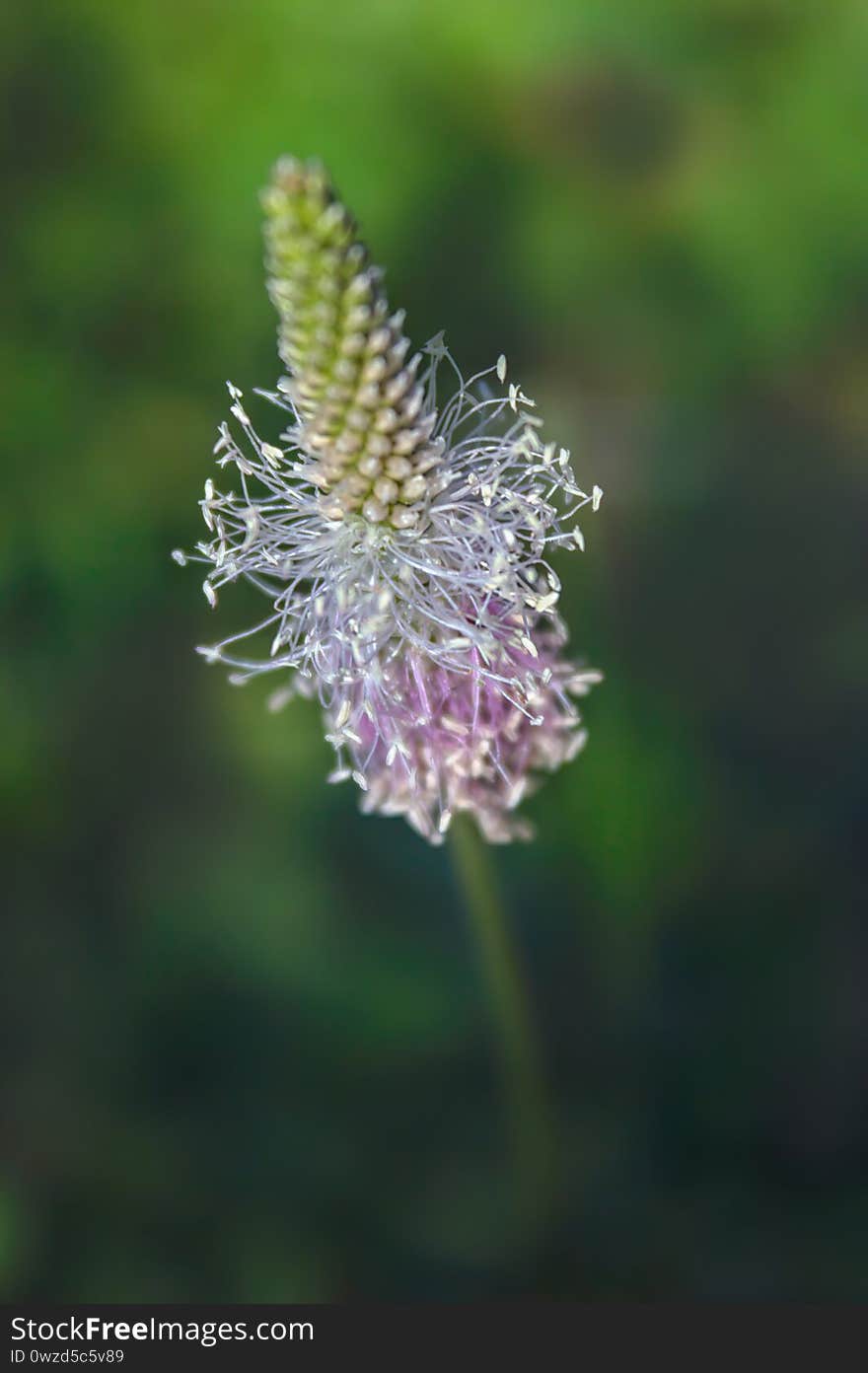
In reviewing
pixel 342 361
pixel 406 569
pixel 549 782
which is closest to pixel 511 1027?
pixel 549 782

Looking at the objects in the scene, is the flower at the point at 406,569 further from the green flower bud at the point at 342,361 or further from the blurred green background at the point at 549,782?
the blurred green background at the point at 549,782

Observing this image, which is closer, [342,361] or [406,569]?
[342,361]

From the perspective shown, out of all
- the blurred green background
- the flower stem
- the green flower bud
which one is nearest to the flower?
the green flower bud

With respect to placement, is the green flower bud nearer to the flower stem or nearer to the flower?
the flower

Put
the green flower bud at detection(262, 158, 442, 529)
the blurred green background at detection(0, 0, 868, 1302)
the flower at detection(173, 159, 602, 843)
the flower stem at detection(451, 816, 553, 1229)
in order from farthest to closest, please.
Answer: the blurred green background at detection(0, 0, 868, 1302)
the flower stem at detection(451, 816, 553, 1229)
the flower at detection(173, 159, 602, 843)
the green flower bud at detection(262, 158, 442, 529)

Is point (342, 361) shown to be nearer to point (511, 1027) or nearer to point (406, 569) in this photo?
point (406, 569)

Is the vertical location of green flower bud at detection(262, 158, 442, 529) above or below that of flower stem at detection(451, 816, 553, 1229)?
above

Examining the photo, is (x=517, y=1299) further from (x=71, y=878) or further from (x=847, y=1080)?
(x=71, y=878)
